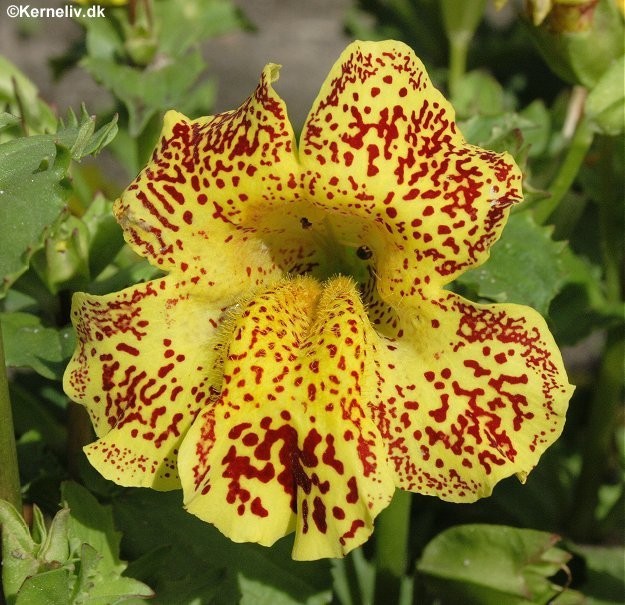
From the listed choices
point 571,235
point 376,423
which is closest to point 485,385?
point 376,423

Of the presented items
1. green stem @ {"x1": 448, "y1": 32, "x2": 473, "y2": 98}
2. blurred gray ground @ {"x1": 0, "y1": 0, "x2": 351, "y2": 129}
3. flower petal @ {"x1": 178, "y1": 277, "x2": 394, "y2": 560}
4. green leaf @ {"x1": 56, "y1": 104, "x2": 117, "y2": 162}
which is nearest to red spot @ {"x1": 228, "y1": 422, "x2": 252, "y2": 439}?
flower petal @ {"x1": 178, "y1": 277, "x2": 394, "y2": 560}

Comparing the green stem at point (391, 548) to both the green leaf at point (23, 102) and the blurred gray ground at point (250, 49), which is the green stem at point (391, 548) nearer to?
the green leaf at point (23, 102)

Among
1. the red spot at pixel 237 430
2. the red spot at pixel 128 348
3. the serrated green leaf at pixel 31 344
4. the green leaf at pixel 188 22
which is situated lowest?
the serrated green leaf at pixel 31 344

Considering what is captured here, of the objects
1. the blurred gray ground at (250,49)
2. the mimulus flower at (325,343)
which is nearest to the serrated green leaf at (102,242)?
the mimulus flower at (325,343)

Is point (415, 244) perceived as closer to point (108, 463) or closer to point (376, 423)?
point (376, 423)

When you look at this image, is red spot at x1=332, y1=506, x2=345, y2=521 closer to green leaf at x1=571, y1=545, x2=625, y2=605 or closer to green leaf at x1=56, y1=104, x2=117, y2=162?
green leaf at x1=56, y1=104, x2=117, y2=162

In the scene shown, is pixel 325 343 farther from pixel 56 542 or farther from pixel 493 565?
pixel 493 565

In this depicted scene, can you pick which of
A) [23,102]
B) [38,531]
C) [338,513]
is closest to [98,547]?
[38,531]
